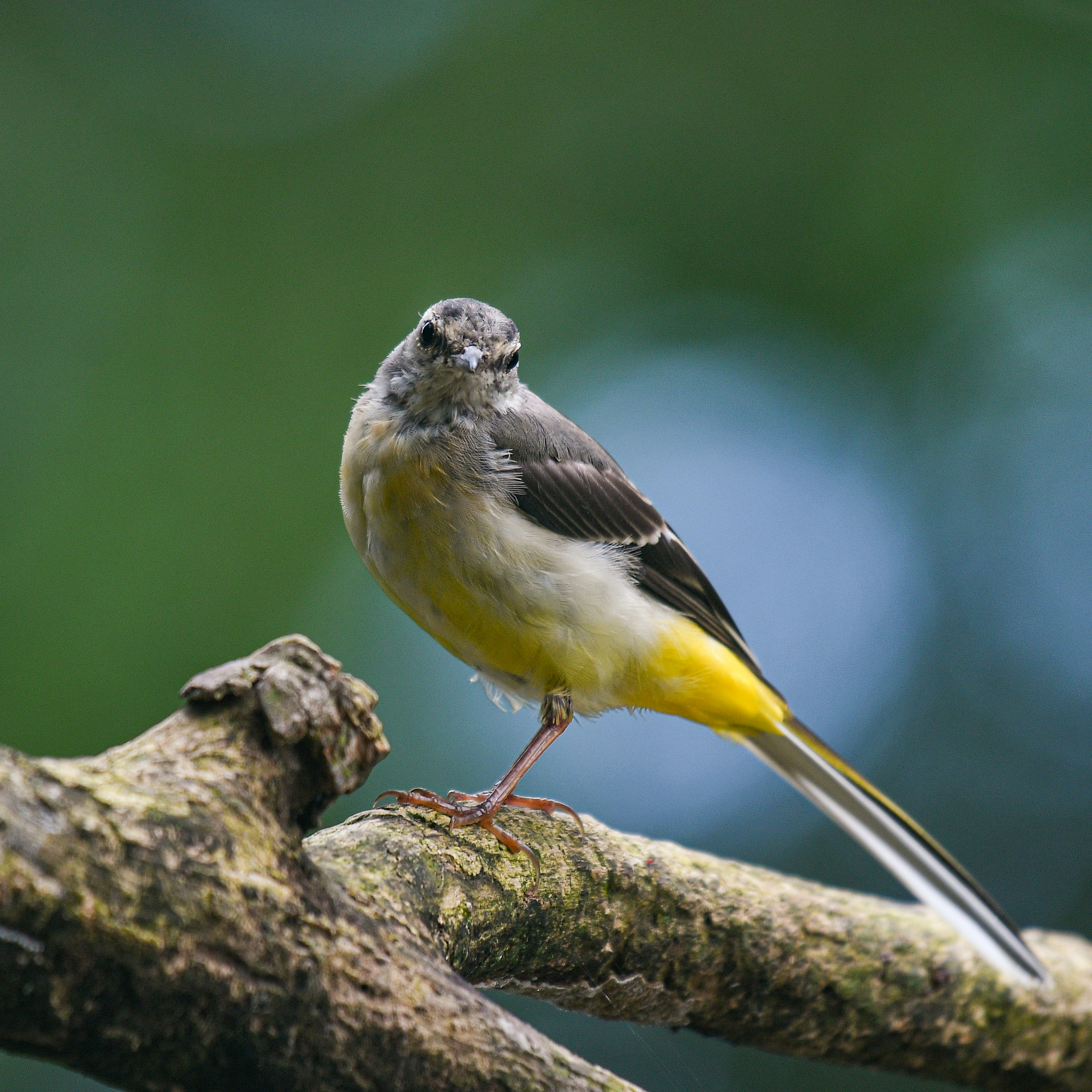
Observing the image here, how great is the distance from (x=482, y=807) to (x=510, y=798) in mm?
459

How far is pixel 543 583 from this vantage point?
409 centimetres

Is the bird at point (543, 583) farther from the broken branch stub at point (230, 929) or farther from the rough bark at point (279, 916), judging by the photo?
the broken branch stub at point (230, 929)

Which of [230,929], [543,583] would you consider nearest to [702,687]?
[543,583]

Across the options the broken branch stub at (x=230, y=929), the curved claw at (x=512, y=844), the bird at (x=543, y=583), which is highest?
the bird at (x=543, y=583)

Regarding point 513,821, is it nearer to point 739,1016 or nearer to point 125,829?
point 739,1016

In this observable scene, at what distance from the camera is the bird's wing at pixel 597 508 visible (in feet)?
14.6

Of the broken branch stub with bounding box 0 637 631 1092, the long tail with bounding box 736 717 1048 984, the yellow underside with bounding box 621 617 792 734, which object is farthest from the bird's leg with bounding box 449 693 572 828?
the long tail with bounding box 736 717 1048 984

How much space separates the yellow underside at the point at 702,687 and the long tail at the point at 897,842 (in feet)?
0.59

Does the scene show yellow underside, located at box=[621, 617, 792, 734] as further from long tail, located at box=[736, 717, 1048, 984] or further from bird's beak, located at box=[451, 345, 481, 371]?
bird's beak, located at box=[451, 345, 481, 371]

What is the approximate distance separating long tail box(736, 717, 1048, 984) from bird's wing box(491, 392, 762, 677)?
433 millimetres

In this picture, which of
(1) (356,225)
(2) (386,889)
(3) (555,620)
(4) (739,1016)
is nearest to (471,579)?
(3) (555,620)

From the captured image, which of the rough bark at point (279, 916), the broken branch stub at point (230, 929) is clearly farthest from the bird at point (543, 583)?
the broken branch stub at point (230, 929)

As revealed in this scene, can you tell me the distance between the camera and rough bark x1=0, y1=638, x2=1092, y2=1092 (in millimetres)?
1920

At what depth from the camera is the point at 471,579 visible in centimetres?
397
